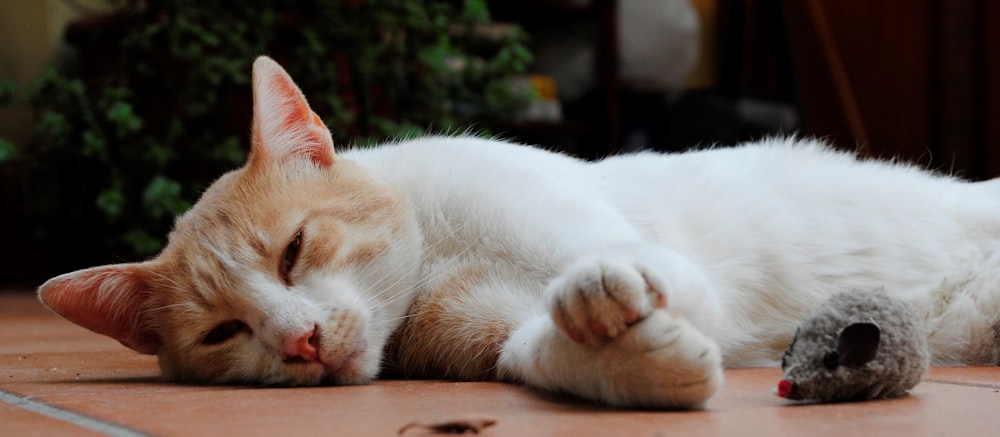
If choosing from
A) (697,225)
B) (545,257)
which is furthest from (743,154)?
(545,257)

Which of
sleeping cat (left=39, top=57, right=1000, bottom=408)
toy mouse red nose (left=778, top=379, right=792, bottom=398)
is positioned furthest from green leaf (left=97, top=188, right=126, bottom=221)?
toy mouse red nose (left=778, top=379, right=792, bottom=398)

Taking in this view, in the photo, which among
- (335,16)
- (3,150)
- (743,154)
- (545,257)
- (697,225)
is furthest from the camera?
(335,16)

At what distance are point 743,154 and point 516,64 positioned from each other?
6.53 ft

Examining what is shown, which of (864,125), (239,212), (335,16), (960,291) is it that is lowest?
(960,291)

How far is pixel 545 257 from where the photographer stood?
1.56 m

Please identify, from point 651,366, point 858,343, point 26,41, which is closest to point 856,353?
point 858,343

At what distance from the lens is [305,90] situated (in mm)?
3787

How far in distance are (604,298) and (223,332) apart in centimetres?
76

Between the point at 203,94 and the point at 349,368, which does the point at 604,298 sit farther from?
the point at 203,94

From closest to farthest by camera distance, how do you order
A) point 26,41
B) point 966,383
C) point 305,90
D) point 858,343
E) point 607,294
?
point 607,294, point 858,343, point 966,383, point 26,41, point 305,90

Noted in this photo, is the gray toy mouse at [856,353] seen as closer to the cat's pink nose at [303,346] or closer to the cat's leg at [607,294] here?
the cat's leg at [607,294]

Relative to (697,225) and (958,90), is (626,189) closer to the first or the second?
(697,225)

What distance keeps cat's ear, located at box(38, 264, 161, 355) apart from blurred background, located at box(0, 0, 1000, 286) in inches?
67.1

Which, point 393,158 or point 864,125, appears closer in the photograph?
point 393,158
